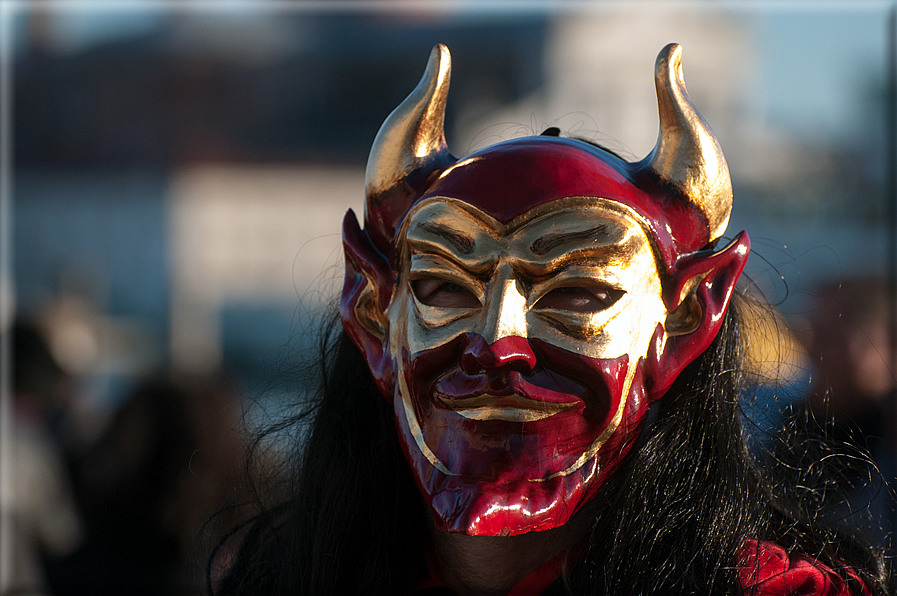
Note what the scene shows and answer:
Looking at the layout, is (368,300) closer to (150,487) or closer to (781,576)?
(781,576)

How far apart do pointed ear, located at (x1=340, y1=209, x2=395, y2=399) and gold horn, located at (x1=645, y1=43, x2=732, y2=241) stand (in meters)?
0.54

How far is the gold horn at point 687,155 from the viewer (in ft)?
4.88

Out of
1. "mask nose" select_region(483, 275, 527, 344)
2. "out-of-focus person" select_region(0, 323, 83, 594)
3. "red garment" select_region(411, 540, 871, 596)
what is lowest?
"out-of-focus person" select_region(0, 323, 83, 594)

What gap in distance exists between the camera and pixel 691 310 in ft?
4.90

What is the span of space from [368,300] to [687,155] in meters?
0.65

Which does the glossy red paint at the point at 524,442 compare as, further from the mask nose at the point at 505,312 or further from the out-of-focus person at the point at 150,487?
the out-of-focus person at the point at 150,487

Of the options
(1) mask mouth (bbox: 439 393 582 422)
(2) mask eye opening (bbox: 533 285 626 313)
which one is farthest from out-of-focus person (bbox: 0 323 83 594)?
(2) mask eye opening (bbox: 533 285 626 313)

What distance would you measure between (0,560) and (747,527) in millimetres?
3424

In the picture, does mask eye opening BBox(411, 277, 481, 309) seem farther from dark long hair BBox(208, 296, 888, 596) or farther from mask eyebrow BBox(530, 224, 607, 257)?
dark long hair BBox(208, 296, 888, 596)

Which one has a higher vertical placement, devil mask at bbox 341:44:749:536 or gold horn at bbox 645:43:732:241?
gold horn at bbox 645:43:732:241

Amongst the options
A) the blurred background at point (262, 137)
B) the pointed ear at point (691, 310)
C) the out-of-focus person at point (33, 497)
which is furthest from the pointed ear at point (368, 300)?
the blurred background at point (262, 137)

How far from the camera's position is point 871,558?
1.68m

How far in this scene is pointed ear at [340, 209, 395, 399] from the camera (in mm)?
1620

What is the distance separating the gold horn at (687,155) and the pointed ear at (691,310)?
0.19 feet
